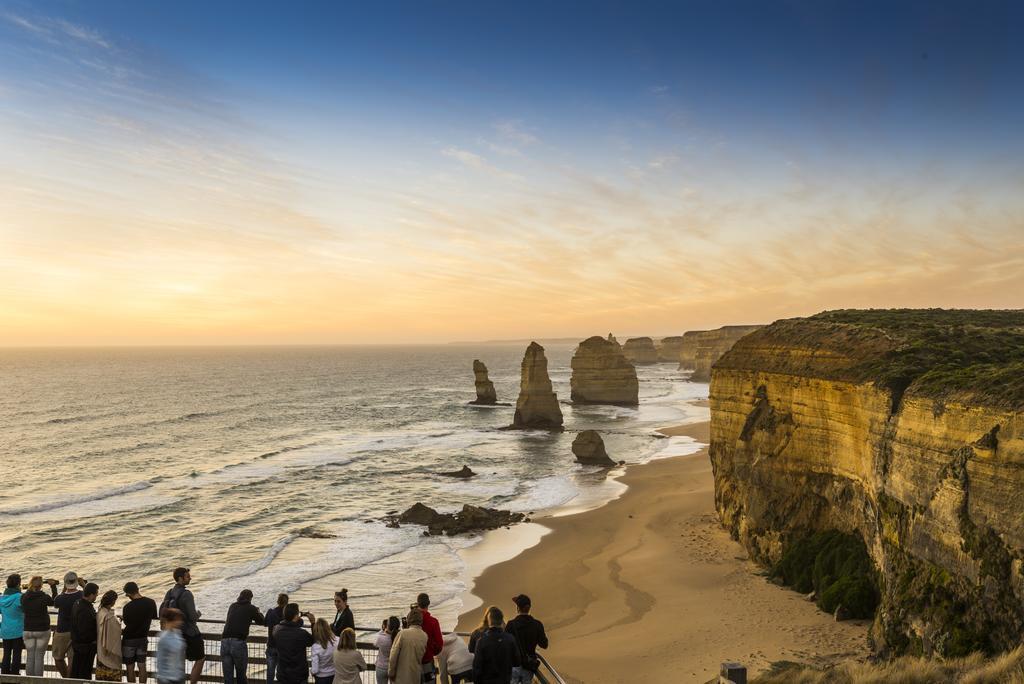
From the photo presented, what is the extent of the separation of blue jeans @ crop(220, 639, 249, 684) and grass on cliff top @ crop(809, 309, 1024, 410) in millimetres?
15926

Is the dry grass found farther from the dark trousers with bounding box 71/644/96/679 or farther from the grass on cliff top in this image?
the dark trousers with bounding box 71/644/96/679

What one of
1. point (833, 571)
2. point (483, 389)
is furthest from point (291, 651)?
point (483, 389)

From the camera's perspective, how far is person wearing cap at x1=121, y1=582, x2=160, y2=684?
32.2 feet

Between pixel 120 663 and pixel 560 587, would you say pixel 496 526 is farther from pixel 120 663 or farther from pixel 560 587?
pixel 120 663

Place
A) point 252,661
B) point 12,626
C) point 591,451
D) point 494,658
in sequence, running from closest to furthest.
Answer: point 494,658 → point 12,626 → point 252,661 → point 591,451

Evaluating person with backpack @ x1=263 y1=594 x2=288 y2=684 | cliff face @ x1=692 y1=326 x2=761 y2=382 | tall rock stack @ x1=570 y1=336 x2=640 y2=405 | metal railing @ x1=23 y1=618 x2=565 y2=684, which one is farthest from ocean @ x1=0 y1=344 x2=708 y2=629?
cliff face @ x1=692 y1=326 x2=761 y2=382

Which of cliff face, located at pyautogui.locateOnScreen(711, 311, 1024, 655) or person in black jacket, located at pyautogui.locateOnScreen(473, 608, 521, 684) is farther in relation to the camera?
cliff face, located at pyautogui.locateOnScreen(711, 311, 1024, 655)

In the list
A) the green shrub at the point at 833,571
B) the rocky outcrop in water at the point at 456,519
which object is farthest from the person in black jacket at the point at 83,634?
the rocky outcrop in water at the point at 456,519

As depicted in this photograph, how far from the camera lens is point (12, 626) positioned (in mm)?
11172

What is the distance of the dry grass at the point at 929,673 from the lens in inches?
414

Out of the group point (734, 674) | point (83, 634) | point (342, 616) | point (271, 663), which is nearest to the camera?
→ point (734, 674)

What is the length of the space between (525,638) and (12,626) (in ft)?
28.7

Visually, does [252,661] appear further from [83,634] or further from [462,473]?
[462,473]

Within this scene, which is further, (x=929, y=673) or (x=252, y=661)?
(x=252, y=661)
